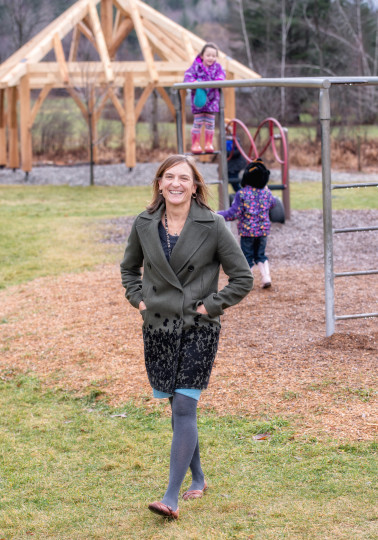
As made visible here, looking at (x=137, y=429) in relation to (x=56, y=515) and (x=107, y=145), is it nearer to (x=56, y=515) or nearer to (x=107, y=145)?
(x=56, y=515)

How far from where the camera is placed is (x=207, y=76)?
9.51m

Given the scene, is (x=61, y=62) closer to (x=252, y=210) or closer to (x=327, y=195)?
(x=252, y=210)

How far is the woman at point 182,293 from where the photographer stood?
3.50 metres

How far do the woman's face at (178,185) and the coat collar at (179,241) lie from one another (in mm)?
80

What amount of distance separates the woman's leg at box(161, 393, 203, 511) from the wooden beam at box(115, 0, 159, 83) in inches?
686

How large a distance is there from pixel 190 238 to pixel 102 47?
18689 mm

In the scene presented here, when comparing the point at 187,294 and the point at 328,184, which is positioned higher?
the point at 328,184

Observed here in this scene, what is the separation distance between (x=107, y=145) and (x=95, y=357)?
22207 mm

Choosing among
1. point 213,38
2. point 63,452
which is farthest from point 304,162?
point 213,38

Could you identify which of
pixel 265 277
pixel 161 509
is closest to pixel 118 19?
pixel 265 277

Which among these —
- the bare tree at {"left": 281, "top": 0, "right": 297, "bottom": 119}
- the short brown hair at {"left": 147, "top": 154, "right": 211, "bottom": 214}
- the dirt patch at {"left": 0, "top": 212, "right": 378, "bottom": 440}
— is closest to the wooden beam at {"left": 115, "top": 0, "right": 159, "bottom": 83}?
the dirt patch at {"left": 0, "top": 212, "right": 378, "bottom": 440}

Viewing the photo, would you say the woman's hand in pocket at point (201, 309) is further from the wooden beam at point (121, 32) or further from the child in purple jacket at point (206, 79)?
the wooden beam at point (121, 32)

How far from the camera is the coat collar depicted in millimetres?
3496

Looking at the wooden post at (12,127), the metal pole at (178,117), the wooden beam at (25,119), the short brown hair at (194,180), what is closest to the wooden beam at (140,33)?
the wooden beam at (25,119)
